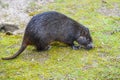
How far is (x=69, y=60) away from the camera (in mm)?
8031

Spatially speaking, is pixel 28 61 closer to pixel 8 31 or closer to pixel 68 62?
pixel 68 62

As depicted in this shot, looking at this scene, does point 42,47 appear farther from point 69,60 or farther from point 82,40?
point 82,40

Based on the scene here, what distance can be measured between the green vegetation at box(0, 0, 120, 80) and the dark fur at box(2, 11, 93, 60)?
223 mm

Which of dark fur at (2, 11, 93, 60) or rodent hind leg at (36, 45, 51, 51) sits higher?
dark fur at (2, 11, 93, 60)

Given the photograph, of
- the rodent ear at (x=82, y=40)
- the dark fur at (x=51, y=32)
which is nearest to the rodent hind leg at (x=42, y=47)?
the dark fur at (x=51, y=32)

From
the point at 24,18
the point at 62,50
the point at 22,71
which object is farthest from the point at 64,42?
the point at 24,18

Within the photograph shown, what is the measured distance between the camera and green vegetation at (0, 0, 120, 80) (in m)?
7.36

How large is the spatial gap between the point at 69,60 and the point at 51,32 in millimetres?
819

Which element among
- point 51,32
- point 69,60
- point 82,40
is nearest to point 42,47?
point 51,32

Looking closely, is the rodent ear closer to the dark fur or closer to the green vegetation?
the dark fur

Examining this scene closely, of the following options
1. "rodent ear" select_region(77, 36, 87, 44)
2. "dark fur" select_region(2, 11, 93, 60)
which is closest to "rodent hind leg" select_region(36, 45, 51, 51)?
"dark fur" select_region(2, 11, 93, 60)

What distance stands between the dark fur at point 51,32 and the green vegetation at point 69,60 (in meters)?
0.22

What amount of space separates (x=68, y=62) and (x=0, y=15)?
144 inches

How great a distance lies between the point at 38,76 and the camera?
24.0 ft
